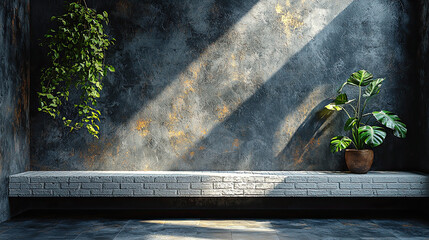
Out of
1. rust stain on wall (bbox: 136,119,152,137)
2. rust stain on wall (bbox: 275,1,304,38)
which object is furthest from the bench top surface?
rust stain on wall (bbox: 275,1,304,38)

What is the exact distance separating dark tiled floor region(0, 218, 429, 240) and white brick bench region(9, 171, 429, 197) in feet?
0.84

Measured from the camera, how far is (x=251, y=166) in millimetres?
4133

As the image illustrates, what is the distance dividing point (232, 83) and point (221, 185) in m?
1.14

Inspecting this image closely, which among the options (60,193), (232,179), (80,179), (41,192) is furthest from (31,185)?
(232,179)

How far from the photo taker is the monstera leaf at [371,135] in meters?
3.72

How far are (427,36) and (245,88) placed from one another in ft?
6.47

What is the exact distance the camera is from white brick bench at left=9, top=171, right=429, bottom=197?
3.72 meters

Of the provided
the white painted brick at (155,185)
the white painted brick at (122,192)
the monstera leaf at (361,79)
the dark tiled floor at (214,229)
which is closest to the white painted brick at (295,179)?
the dark tiled floor at (214,229)

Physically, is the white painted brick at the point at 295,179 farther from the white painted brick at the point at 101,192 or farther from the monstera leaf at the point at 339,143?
the white painted brick at the point at 101,192

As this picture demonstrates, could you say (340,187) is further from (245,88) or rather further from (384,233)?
(245,88)

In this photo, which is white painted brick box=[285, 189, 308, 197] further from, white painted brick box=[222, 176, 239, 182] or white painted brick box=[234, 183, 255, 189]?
white painted brick box=[222, 176, 239, 182]

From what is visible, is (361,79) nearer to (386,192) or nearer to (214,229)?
(386,192)

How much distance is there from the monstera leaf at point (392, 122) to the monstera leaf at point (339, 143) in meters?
0.37

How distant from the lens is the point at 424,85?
4.00 meters
